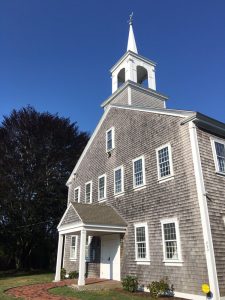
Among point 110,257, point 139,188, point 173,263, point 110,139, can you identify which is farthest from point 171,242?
point 110,139

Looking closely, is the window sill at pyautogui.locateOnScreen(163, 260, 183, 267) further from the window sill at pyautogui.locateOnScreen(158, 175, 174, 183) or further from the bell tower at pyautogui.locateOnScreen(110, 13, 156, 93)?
the bell tower at pyautogui.locateOnScreen(110, 13, 156, 93)

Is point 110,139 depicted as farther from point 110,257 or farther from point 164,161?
point 110,257

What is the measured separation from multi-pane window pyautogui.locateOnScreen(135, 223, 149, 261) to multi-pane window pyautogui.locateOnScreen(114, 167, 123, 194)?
2906mm

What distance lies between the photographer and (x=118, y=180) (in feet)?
57.3

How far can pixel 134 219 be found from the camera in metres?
15.3

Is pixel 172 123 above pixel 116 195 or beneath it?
above

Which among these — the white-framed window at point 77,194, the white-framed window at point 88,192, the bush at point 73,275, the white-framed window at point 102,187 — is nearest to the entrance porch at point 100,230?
the bush at point 73,275

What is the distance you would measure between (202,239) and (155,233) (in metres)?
2.88

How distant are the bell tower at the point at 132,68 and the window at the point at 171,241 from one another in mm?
11366

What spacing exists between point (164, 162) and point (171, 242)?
3.75 metres

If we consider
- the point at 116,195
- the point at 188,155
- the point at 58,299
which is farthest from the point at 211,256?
the point at 116,195

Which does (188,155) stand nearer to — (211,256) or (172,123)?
(172,123)

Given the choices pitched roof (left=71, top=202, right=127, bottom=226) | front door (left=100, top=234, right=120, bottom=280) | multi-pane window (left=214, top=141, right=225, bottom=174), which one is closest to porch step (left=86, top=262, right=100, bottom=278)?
front door (left=100, top=234, right=120, bottom=280)

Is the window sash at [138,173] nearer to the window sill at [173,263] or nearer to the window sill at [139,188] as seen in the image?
the window sill at [139,188]
